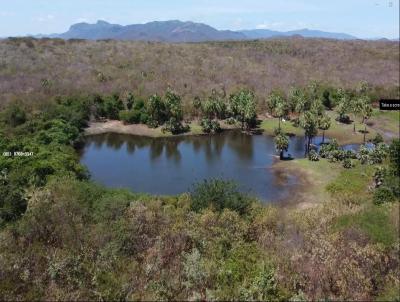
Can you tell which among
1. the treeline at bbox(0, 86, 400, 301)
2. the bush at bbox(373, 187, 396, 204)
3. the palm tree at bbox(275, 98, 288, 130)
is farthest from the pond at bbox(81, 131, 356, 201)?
the treeline at bbox(0, 86, 400, 301)

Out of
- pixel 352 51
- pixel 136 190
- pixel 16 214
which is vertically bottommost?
pixel 136 190

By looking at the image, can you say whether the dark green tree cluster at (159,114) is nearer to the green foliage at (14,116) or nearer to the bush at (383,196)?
the green foliage at (14,116)

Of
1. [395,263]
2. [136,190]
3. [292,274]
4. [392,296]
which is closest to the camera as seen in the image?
[392,296]

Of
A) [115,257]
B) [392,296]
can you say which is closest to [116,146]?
[115,257]

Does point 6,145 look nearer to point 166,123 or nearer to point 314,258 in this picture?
point 166,123

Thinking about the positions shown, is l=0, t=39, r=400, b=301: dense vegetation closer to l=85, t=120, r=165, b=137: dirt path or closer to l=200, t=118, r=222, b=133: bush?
l=200, t=118, r=222, b=133: bush

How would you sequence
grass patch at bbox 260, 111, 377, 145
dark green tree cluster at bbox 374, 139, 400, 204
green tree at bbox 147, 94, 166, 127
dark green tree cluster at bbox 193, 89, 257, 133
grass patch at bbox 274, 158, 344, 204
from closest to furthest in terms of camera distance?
dark green tree cluster at bbox 374, 139, 400, 204
grass patch at bbox 274, 158, 344, 204
grass patch at bbox 260, 111, 377, 145
dark green tree cluster at bbox 193, 89, 257, 133
green tree at bbox 147, 94, 166, 127
